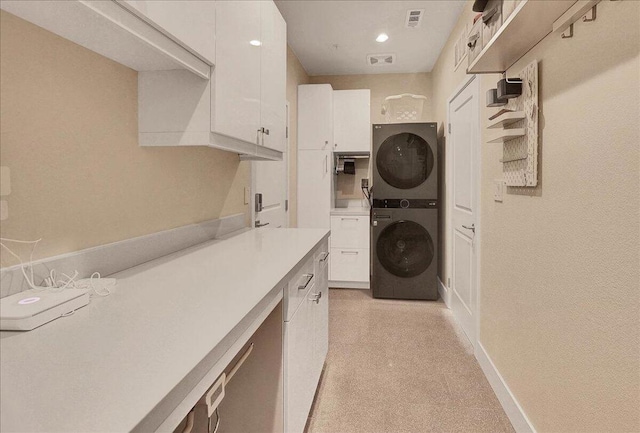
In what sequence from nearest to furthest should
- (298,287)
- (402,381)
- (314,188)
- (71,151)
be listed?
(71,151)
(298,287)
(402,381)
(314,188)

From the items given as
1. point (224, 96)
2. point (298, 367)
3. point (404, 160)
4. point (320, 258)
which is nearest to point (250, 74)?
point (224, 96)

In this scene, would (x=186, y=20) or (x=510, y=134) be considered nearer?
(x=186, y=20)

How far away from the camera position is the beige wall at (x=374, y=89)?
183 inches

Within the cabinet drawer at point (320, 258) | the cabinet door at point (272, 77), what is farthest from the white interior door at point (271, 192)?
the cabinet drawer at point (320, 258)

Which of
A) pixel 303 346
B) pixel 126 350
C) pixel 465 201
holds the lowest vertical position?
pixel 303 346

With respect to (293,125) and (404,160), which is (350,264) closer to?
(404,160)

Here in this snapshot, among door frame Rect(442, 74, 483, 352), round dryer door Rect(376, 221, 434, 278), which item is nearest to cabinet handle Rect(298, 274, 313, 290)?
door frame Rect(442, 74, 483, 352)

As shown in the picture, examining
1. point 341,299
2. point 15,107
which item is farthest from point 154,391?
point 341,299

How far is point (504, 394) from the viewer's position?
6.54 feet

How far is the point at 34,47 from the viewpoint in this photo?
1.01 metres

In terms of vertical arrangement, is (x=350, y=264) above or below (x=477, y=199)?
below

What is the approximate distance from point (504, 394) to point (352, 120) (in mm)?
3198

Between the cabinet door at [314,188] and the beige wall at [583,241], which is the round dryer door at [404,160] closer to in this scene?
the cabinet door at [314,188]

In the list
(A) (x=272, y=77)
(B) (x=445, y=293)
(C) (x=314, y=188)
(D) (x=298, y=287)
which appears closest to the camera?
(D) (x=298, y=287)
